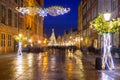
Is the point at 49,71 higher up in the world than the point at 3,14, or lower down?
lower down

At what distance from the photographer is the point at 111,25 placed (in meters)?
23.7

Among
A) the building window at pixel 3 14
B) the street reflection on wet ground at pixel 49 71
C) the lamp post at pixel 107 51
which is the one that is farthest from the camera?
the building window at pixel 3 14

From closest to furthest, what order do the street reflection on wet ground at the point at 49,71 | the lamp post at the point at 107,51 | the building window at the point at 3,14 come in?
the street reflection on wet ground at the point at 49,71, the lamp post at the point at 107,51, the building window at the point at 3,14

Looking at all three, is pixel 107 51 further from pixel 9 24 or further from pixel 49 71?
pixel 9 24

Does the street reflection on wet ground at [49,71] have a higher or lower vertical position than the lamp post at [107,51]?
lower

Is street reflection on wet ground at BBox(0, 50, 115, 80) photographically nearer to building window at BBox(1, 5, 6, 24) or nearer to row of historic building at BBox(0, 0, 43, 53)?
row of historic building at BBox(0, 0, 43, 53)

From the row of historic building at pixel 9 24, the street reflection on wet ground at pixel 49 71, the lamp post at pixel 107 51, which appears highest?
the row of historic building at pixel 9 24

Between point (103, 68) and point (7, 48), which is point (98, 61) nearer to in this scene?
point (103, 68)

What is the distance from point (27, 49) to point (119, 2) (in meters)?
39.5

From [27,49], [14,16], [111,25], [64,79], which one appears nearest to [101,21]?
[111,25]

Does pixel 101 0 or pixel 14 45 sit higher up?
pixel 101 0

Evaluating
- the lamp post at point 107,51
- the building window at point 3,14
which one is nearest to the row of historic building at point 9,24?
the building window at point 3,14

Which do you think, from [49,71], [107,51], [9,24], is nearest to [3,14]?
[9,24]

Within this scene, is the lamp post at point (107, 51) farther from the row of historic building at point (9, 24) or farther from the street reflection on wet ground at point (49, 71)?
the row of historic building at point (9, 24)
